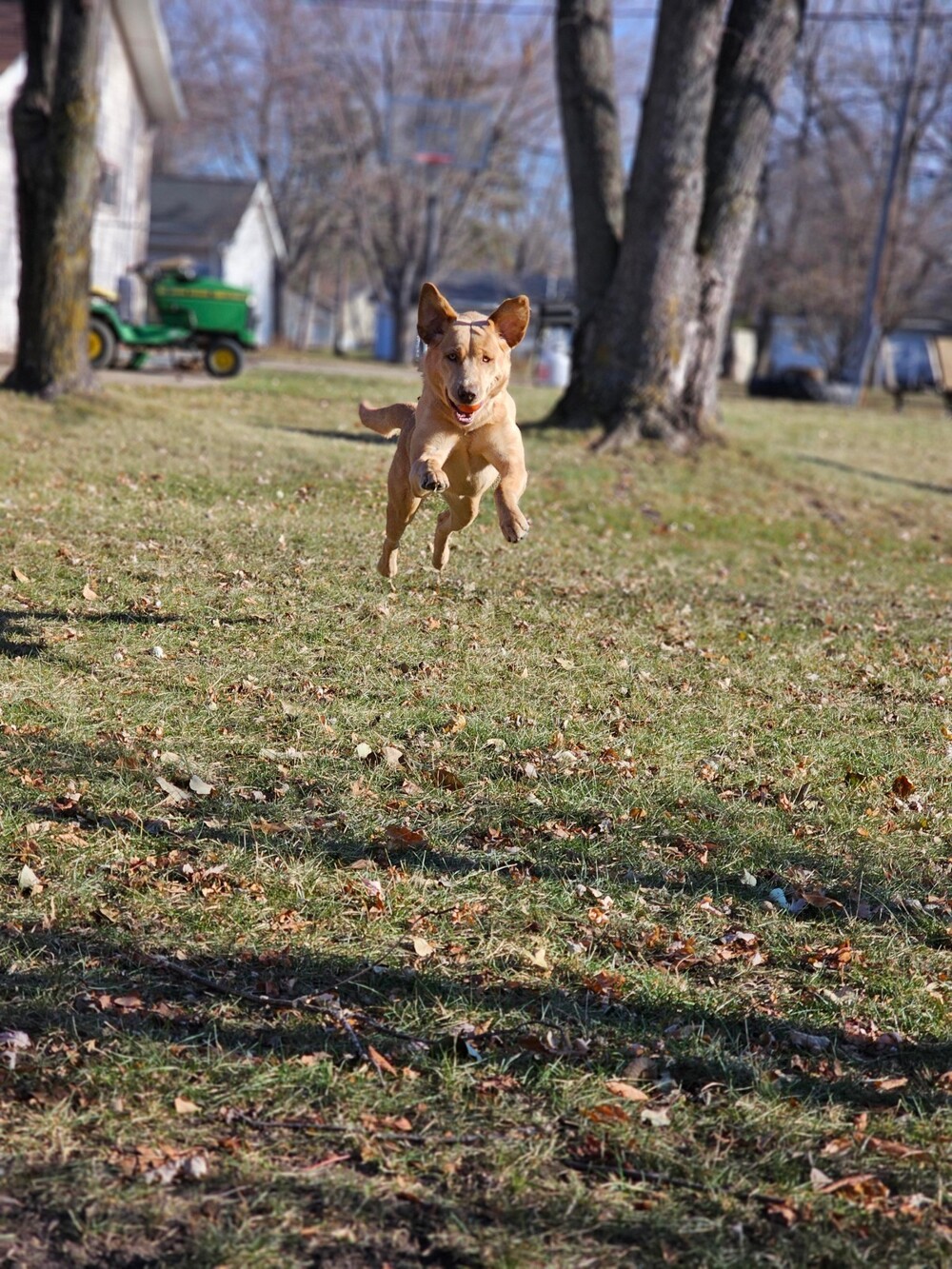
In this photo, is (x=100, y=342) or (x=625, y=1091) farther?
(x=100, y=342)

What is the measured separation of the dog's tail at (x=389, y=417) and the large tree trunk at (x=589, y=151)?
8.12m

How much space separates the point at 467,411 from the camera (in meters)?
5.49

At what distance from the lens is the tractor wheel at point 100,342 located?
17859 millimetres

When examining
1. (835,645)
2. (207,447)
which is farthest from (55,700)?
(207,447)

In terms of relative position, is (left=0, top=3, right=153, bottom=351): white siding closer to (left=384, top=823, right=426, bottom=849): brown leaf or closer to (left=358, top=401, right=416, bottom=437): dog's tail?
(left=358, top=401, right=416, bottom=437): dog's tail

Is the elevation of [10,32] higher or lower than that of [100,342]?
higher

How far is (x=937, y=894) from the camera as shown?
5312 millimetres

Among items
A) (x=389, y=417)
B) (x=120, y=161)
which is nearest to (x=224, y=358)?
(x=120, y=161)

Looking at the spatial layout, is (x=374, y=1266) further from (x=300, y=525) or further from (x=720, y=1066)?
(x=300, y=525)

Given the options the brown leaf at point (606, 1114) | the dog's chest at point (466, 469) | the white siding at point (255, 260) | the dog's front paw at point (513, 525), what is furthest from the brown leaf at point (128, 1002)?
the white siding at point (255, 260)

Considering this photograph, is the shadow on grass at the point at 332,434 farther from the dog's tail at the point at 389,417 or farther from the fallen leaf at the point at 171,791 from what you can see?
the fallen leaf at the point at 171,791

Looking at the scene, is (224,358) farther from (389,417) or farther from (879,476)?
(389,417)

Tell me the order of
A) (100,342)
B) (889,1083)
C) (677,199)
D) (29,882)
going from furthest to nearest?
(100,342)
(677,199)
(29,882)
(889,1083)

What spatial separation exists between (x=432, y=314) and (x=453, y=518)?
1.28m
